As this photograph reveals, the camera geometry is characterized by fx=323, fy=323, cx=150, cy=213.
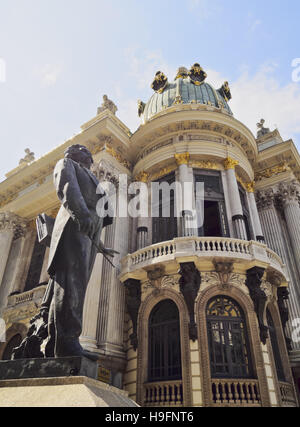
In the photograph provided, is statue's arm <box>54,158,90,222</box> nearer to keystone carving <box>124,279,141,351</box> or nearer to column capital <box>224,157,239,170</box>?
keystone carving <box>124,279,141,351</box>

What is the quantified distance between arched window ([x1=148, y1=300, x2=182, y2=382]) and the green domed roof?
1281 centimetres

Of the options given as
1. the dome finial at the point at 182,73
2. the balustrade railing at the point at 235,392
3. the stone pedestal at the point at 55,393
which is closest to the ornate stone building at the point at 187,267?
the balustrade railing at the point at 235,392

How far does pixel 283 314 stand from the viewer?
48.2 feet

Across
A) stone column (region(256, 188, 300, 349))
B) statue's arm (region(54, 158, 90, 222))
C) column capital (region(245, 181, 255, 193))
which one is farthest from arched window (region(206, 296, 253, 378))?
statue's arm (region(54, 158, 90, 222))

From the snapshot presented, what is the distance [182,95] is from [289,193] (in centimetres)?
921

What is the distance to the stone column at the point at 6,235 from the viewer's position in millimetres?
18812

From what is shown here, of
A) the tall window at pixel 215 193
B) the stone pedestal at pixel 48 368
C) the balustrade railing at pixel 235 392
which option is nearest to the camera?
the stone pedestal at pixel 48 368

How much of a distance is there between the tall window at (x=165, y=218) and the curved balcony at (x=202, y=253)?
1.65m

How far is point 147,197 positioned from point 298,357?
33.2ft

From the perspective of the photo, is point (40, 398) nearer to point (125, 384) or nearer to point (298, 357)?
point (125, 384)

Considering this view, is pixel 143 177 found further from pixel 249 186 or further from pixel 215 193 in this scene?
pixel 249 186

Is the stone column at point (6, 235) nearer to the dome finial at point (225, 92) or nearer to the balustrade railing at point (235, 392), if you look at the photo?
the balustrade railing at point (235, 392)

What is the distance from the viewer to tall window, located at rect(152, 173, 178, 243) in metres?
15.8
